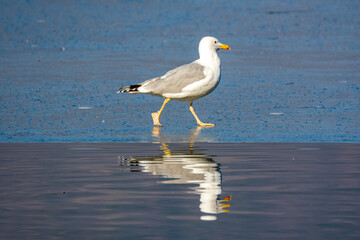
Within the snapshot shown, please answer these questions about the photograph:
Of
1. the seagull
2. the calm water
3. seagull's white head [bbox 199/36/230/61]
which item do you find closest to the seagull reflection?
the calm water

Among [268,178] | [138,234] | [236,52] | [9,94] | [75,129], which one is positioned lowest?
[138,234]

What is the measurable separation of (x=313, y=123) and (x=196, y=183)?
3.19m

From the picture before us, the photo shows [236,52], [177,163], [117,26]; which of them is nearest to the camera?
[177,163]

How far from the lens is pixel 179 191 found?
204 inches

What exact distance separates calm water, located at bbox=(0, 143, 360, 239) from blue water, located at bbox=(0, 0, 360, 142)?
0.77 m

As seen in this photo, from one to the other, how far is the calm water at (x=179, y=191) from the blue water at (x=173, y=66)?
0.77m

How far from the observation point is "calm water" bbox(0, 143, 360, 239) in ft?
14.0

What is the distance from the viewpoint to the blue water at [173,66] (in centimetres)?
816

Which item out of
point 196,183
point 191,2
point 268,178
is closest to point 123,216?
point 196,183

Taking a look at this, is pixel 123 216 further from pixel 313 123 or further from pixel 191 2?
pixel 191 2

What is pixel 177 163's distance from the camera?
6.19 meters

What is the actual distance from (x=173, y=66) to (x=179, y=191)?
7.37 m

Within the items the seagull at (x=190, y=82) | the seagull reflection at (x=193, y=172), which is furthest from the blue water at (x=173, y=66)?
the seagull reflection at (x=193, y=172)

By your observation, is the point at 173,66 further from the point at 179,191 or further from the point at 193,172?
the point at 179,191
